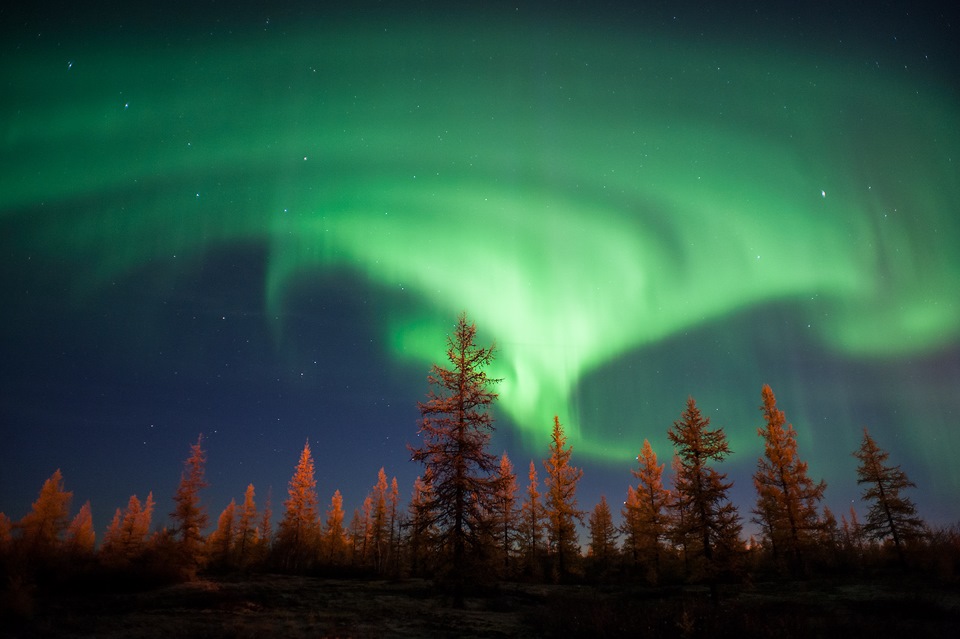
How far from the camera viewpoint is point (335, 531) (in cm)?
6694

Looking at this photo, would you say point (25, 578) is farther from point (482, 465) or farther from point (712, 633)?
point (712, 633)

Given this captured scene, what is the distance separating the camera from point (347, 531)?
76438 millimetres

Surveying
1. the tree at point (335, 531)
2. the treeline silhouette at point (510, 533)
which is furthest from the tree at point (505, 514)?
the tree at point (335, 531)

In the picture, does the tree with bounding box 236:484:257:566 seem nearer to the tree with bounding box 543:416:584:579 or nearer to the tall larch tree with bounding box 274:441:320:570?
the tall larch tree with bounding box 274:441:320:570

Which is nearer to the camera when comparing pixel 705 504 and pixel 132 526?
pixel 705 504

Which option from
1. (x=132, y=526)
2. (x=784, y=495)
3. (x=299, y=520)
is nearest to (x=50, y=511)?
(x=132, y=526)

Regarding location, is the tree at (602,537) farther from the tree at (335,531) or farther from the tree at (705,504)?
the tree at (335,531)

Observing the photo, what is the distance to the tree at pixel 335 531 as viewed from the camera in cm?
6638

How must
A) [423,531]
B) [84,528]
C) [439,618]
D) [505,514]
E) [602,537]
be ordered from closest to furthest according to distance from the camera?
1. [439,618]
2. [423,531]
3. [505,514]
4. [602,537]
5. [84,528]

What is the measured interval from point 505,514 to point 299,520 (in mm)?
32991

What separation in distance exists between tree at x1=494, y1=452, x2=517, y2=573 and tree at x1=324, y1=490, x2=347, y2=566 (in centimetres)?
3402

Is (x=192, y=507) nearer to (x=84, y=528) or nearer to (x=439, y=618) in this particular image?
(x=439, y=618)

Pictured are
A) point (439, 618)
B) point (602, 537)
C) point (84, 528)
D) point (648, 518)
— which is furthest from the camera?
point (84, 528)

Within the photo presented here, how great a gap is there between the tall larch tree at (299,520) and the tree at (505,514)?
23.2 meters
